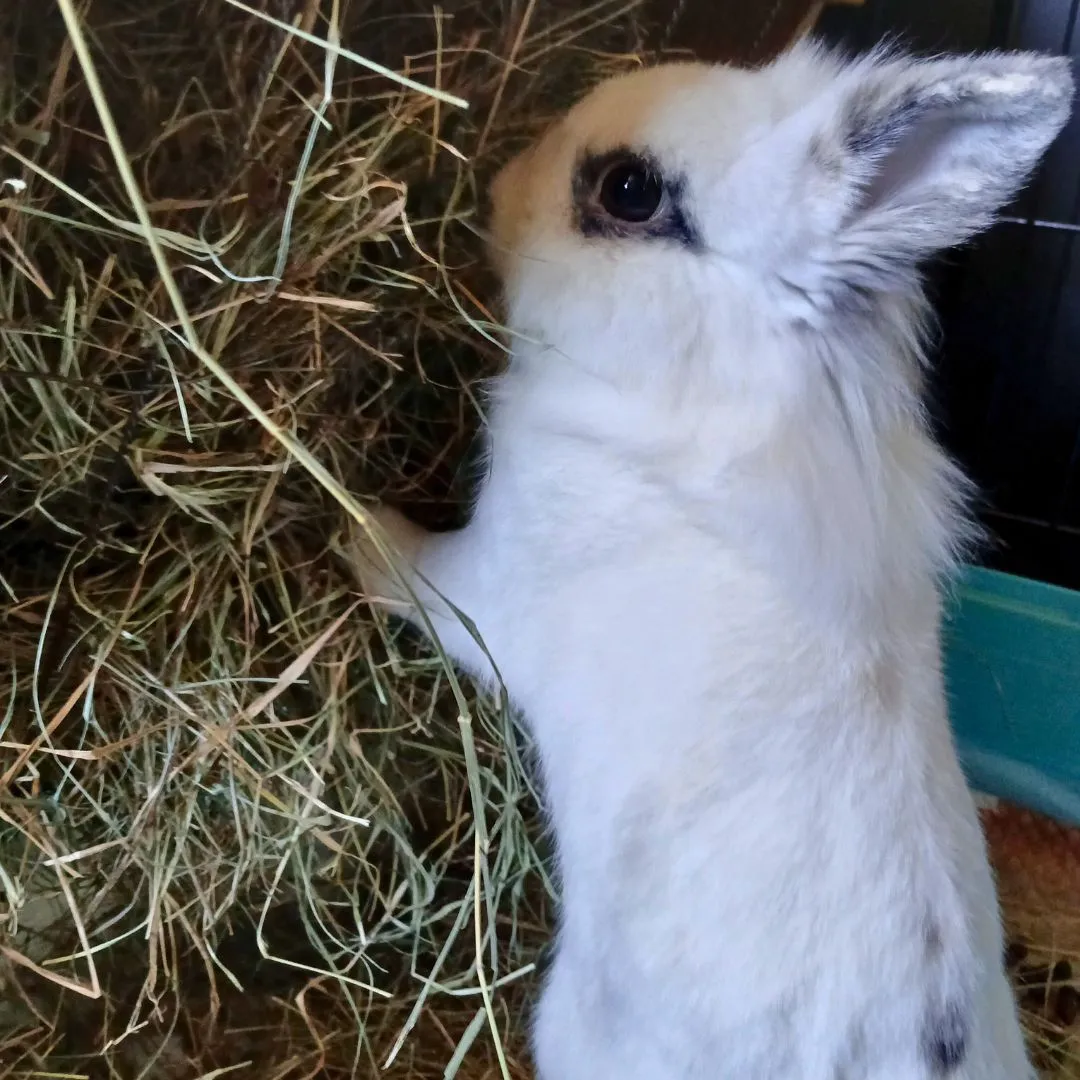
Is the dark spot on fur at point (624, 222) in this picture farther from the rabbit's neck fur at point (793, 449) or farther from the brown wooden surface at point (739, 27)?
the brown wooden surface at point (739, 27)

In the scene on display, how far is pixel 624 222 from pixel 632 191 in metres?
0.04

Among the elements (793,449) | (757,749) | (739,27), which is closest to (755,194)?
(793,449)

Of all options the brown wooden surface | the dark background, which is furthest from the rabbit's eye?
the dark background

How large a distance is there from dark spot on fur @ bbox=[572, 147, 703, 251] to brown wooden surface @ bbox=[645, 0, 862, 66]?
0.72 m

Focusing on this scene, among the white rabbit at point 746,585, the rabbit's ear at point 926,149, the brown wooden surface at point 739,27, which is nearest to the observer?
the rabbit's ear at point 926,149

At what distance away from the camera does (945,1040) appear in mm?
1205

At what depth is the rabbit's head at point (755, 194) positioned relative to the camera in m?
1.04

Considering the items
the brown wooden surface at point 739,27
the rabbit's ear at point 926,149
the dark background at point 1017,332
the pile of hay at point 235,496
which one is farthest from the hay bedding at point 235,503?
the dark background at point 1017,332

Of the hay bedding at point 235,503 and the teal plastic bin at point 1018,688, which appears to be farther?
the teal plastic bin at point 1018,688

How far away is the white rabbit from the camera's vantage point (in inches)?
47.2

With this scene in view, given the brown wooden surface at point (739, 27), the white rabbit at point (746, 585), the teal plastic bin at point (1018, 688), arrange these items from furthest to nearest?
the teal plastic bin at point (1018, 688) → the brown wooden surface at point (739, 27) → the white rabbit at point (746, 585)

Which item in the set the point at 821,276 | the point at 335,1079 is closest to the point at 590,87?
the point at 821,276

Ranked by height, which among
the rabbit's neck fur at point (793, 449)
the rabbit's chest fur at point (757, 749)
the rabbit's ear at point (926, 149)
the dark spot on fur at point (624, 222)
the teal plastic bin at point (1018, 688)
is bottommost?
the teal plastic bin at point (1018, 688)

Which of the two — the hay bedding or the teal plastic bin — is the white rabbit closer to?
the hay bedding
